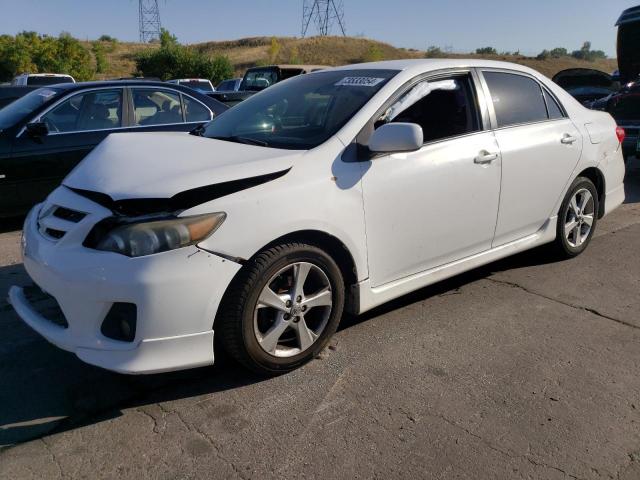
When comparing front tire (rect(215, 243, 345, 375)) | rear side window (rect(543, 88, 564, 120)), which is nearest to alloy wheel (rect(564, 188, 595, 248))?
rear side window (rect(543, 88, 564, 120))

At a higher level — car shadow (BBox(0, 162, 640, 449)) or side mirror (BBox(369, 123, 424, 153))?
side mirror (BBox(369, 123, 424, 153))

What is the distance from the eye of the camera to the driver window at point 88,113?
20.2 ft

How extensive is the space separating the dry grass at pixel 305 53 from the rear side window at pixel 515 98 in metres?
60.0

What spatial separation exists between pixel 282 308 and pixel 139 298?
74 cm

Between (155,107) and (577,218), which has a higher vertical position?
(155,107)

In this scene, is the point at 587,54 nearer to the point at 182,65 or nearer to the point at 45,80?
the point at 182,65

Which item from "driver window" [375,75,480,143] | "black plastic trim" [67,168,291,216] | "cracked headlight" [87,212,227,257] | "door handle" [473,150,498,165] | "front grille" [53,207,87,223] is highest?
"driver window" [375,75,480,143]

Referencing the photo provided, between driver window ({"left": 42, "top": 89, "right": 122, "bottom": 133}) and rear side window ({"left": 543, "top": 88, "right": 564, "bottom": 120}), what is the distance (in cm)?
442

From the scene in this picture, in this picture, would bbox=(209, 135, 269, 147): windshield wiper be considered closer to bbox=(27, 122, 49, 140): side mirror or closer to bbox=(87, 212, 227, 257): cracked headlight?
bbox=(87, 212, 227, 257): cracked headlight

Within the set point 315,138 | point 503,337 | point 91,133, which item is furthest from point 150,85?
point 503,337

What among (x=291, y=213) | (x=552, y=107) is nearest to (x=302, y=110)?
(x=291, y=213)

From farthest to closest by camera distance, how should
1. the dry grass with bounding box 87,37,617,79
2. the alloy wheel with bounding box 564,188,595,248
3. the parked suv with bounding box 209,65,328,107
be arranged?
the dry grass with bounding box 87,37,617,79 → the parked suv with bounding box 209,65,328,107 → the alloy wheel with bounding box 564,188,595,248

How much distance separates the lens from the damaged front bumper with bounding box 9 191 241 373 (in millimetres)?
2594

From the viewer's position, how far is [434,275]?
375 cm
